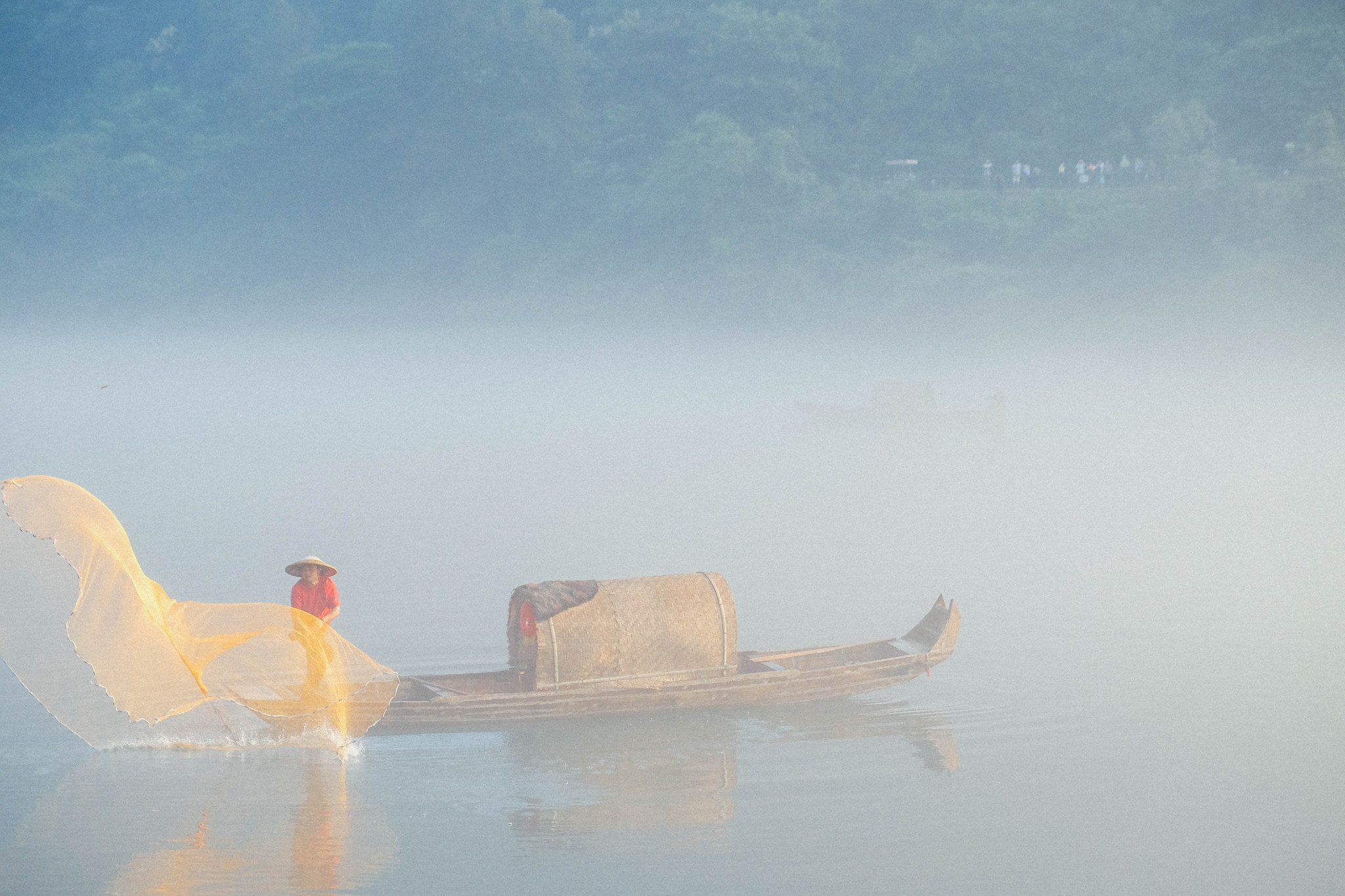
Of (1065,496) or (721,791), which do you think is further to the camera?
(1065,496)

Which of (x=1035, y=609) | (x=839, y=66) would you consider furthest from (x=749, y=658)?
(x=839, y=66)

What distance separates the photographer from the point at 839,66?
59.2 metres

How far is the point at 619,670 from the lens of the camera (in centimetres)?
Answer: 1102

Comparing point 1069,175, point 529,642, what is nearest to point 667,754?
point 529,642

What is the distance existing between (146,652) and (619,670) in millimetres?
3165

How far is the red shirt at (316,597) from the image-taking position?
10.3 m

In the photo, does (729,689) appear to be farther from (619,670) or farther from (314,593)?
(314,593)

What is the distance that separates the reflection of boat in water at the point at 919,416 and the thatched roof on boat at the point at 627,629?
2232 centimetres

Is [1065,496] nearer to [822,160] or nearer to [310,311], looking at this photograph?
[822,160]

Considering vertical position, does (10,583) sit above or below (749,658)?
above

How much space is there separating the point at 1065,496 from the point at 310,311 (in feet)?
140

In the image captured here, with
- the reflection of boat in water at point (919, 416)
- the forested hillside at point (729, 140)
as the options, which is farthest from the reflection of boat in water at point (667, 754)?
the forested hillside at point (729, 140)

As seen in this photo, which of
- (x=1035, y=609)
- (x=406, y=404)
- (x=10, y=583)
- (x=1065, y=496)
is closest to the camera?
(x=10, y=583)

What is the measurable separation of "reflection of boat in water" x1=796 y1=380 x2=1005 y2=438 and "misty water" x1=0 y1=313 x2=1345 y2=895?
0.30 ft
